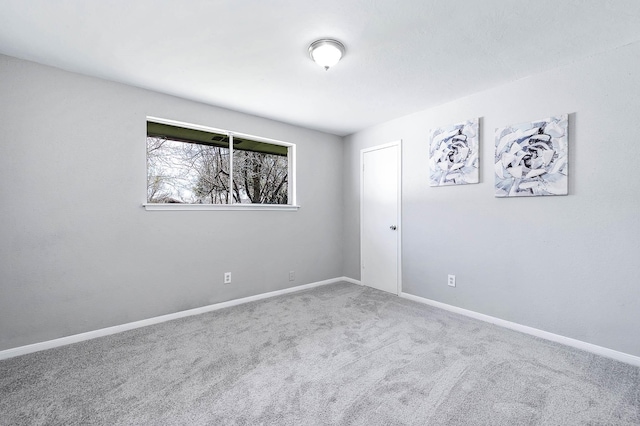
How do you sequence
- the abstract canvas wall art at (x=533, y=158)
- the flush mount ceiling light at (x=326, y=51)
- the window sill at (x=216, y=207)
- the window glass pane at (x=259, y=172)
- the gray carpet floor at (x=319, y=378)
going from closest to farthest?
the gray carpet floor at (x=319, y=378), the flush mount ceiling light at (x=326, y=51), the abstract canvas wall art at (x=533, y=158), the window sill at (x=216, y=207), the window glass pane at (x=259, y=172)

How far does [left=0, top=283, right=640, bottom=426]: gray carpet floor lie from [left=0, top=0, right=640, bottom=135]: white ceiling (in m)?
2.31

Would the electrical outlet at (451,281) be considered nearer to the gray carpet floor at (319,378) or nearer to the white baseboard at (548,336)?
the white baseboard at (548,336)

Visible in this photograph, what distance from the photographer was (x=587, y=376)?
1.94 m

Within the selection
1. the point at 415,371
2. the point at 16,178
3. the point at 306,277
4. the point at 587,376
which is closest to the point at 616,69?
the point at 587,376

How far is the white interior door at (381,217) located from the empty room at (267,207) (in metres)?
0.15

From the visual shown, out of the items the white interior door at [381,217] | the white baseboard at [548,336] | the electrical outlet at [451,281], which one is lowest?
the white baseboard at [548,336]

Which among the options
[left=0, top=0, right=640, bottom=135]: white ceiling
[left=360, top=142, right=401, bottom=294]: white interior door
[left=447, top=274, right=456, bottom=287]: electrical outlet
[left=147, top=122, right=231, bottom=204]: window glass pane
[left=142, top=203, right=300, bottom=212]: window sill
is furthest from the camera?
[left=360, top=142, right=401, bottom=294]: white interior door

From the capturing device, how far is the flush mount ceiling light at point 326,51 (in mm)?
2055

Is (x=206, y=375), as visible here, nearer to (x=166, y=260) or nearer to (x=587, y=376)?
(x=166, y=260)

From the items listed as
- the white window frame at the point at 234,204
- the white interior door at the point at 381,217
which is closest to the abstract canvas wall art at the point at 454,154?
the white interior door at the point at 381,217

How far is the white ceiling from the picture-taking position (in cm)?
174

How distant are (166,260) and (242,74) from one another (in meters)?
1.97

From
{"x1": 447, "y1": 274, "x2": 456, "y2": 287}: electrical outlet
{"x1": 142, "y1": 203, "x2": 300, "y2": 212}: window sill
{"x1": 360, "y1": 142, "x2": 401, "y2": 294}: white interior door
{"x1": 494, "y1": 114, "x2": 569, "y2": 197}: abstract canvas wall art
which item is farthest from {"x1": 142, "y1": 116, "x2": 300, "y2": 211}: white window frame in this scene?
{"x1": 494, "y1": 114, "x2": 569, "y2": 197}: abstract canvas wall art

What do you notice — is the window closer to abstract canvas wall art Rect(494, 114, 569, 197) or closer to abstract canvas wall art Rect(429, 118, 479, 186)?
abstract canvas wall art Rect(429, 118, 479, 186)
